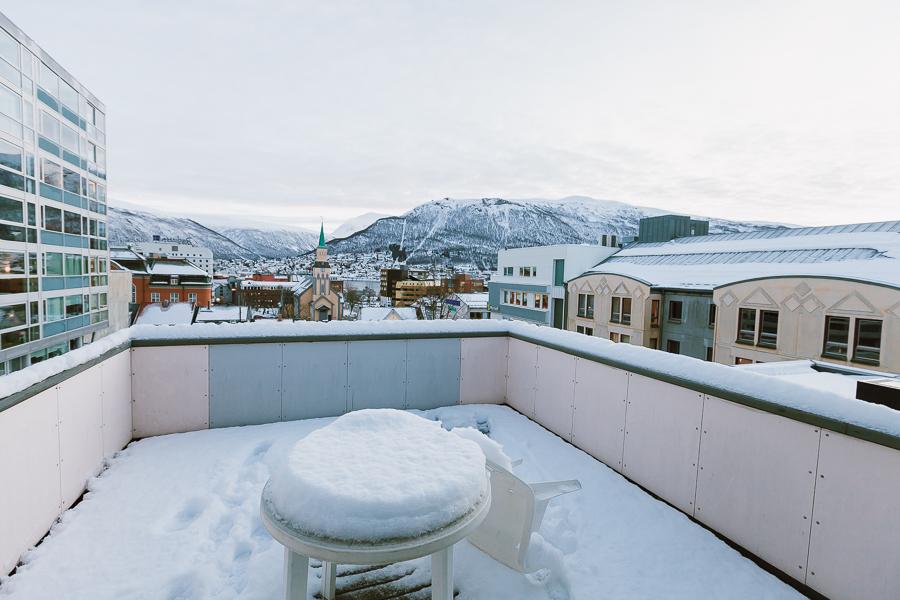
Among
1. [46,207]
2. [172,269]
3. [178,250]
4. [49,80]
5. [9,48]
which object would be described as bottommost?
[172,269]

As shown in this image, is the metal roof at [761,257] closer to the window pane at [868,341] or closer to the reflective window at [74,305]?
the window pane at [868,341]

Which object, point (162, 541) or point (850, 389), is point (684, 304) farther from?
point (162, 541)

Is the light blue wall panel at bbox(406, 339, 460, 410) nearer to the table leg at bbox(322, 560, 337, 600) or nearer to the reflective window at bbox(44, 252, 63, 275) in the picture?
the table leg at bbox(322, 560, 337, 600)

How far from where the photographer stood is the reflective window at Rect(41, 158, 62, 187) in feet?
108

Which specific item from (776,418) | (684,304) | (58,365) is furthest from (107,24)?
(684,304)

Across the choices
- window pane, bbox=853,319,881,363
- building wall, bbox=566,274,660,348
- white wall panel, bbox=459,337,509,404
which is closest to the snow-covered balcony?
white wall panel, bbox=459,337,509,404

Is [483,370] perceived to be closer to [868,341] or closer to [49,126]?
[868,341]

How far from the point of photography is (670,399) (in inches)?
175

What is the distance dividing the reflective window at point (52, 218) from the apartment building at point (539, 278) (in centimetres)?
3786

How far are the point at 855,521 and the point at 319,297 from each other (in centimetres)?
8853


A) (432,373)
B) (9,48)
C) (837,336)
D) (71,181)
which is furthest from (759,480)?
(71,181)

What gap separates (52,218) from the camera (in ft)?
111

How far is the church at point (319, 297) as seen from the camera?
284 feet

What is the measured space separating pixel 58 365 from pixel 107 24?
13245 millimetres
